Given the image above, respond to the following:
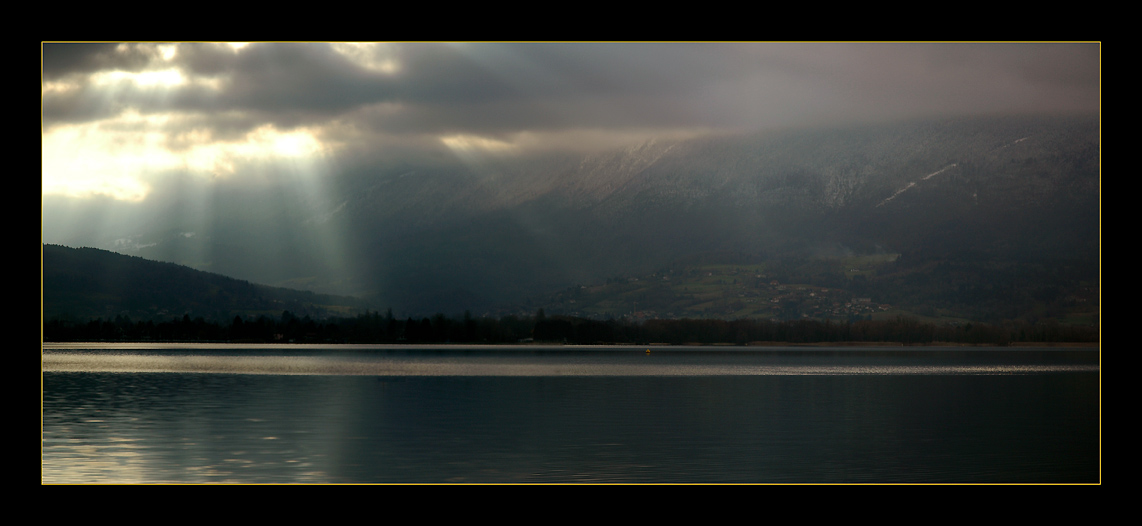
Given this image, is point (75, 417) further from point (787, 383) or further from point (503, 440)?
point (787, 383)

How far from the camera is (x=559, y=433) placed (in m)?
50.3

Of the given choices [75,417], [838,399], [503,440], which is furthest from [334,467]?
[838,399]

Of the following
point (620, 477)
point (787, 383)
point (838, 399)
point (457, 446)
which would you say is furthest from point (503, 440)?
point (787, 383)

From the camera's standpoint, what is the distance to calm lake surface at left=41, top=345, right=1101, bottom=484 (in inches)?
1499

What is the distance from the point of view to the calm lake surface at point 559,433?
38.1 metres

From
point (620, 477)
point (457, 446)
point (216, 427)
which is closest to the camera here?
point (620, 477)

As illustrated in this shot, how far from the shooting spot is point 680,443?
1844 inches

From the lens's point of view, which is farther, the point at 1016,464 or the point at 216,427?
the point at 216,427
